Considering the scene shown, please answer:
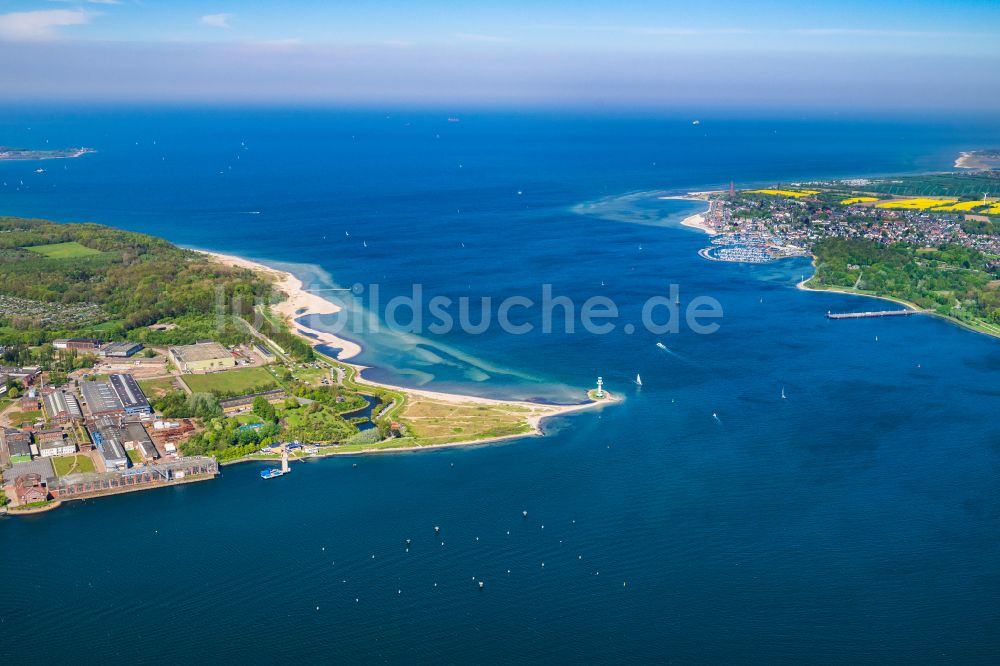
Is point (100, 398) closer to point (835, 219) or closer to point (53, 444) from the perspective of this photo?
point (53, 444)

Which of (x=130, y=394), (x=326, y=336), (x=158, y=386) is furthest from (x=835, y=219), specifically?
(x=130, y=394)

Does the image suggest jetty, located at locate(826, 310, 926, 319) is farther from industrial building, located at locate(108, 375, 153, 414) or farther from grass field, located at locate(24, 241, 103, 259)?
grass field, located at locate(24, 241, 103, 259)

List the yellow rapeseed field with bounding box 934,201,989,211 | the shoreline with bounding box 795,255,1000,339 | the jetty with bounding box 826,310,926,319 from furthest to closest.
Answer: the yellow rapeseed field with bounding box 934,201,989,211, the jetty with bounding box 826,310,926,319, the shoreline with bounding box 795,255,1000,339

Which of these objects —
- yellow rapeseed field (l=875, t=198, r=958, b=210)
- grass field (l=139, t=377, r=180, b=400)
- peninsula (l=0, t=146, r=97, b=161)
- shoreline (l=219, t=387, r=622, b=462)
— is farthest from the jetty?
peninsula (l=0, t=146, r=97, b=161)

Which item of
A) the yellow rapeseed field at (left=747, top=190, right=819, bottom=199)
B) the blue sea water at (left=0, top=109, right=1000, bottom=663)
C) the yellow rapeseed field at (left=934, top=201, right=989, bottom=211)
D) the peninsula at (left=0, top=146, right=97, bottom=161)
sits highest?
the peninsula at (left=0, top=146, right=97, bottom=161)

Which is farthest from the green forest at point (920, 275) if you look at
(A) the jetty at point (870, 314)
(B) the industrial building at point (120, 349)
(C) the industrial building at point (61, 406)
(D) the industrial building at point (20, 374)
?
(D) the industrial building at point (20, 374)
